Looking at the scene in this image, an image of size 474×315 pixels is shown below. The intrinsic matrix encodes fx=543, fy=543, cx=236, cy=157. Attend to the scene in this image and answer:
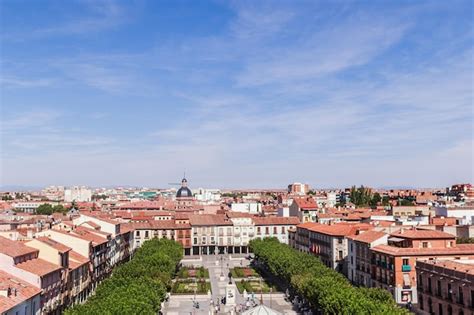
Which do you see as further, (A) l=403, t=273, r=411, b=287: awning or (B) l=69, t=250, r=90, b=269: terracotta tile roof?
(B) l=69, t=250, r=90, b=269: terracotta tile roof

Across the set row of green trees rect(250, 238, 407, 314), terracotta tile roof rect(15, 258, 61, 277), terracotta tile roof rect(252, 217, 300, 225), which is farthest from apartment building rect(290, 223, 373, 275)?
terracotta tile roof rect(15, 258, 61, 277)

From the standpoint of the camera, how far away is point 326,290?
5700 cm

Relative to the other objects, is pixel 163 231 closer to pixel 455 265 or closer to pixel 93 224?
pixel 93 224

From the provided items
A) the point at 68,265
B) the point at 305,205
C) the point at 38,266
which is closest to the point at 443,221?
the point at 305,205

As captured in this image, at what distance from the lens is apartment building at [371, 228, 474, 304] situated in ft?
237

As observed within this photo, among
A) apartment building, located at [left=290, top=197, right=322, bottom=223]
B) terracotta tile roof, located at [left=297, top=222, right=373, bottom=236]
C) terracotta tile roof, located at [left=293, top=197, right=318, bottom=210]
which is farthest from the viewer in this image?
terracotta tile roof, located at [left=293, top=197, right=318, bottom=210]

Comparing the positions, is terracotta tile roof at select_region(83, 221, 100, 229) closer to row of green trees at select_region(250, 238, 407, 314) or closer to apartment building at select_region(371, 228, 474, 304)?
row of green trees at select_region(250, 238, 407, 314)

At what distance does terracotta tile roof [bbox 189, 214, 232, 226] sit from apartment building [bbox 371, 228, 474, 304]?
7461 cm

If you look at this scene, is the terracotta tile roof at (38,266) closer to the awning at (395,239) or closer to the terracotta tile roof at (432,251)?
the terracotta tile roof at (432,251)

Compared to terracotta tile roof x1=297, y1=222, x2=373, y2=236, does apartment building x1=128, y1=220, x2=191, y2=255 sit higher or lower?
lower

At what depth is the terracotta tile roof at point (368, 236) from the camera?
83.4 m

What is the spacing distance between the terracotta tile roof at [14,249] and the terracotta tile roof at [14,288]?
8.14 ft

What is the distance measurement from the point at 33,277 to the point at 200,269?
195 feet

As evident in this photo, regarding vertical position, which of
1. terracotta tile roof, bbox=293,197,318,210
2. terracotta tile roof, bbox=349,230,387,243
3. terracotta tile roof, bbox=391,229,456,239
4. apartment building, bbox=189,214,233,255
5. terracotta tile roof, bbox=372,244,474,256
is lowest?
apartment building, bbox=189,214,233,255
